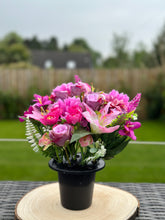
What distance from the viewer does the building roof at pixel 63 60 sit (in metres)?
29.6

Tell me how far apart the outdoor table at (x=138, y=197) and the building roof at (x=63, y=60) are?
93.4 feet

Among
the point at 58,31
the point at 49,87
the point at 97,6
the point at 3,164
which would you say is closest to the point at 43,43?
the point at 58,31

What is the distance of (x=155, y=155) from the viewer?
333cm

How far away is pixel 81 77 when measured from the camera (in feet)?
22.9

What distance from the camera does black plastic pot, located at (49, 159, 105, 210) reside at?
0.98 meters

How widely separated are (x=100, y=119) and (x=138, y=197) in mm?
677

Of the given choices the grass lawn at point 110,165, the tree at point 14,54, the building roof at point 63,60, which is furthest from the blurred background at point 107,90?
the tree at point 14,54

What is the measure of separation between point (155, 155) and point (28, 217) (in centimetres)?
264

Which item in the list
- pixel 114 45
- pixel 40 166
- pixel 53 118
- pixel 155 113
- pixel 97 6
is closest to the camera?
pixel 53 118

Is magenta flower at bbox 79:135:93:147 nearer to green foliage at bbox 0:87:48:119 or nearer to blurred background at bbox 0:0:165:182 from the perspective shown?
blurred background at bbox 0:0:165:182

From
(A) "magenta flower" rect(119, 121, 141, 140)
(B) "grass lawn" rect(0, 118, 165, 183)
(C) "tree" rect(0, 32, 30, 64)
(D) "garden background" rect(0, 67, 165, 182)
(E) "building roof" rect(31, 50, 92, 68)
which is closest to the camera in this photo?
(A) "magenta flower" rect(119, 121, 141, 140)

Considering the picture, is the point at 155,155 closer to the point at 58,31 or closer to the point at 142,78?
the point at 142,78

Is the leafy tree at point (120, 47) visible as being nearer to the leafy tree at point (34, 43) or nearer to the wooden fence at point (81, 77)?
the wooden fence at point (81, 77)

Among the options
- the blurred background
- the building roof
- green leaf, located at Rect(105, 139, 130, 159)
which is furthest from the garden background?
the building roof
